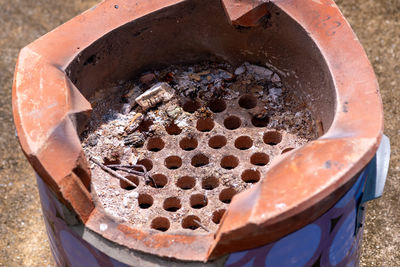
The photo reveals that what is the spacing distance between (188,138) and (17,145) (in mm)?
1616

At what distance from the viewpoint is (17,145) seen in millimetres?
3850

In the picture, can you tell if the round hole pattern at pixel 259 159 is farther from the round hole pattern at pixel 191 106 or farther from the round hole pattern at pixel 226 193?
the round hole pattern at pixel 191 106

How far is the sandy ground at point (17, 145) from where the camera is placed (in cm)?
343

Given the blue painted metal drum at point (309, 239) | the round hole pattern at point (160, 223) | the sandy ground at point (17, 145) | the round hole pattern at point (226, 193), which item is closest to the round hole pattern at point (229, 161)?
the round hole pattern at point (226, 193)

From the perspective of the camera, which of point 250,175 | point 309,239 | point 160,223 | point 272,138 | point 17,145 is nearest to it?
point 309,239

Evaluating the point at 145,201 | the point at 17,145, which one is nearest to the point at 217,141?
the point at 145,201

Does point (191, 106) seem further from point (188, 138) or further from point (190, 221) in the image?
point (190, 221)

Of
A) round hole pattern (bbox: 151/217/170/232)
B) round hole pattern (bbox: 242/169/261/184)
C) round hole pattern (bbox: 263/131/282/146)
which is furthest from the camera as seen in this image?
round hole pattern (bbox: 263/131/282/146)

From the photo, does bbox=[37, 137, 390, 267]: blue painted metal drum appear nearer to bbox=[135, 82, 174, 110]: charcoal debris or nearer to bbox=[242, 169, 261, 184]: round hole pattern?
bbox=[242, 169, 261, 184]: round hole pattern

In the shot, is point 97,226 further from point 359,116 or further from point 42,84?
point 359,116

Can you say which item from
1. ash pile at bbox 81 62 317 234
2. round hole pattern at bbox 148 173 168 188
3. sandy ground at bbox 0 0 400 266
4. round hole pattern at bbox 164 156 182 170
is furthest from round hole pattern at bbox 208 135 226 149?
sandy ground at bbox 0 0 400 266

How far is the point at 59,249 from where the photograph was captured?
236cm

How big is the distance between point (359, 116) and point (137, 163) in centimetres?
93

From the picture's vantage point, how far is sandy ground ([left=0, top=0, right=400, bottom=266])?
3.43 meters
